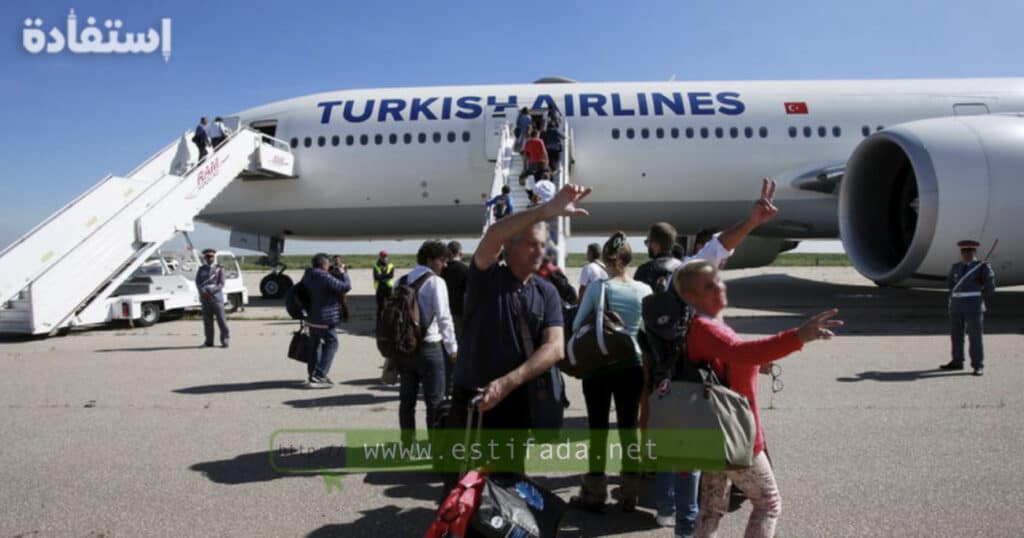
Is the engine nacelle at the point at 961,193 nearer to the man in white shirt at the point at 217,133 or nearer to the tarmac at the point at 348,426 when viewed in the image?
the tarmac at the point at 348,426

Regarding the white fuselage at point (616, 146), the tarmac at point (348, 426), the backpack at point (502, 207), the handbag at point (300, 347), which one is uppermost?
the white fuselage at point (616, 146)

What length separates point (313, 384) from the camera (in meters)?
6.91

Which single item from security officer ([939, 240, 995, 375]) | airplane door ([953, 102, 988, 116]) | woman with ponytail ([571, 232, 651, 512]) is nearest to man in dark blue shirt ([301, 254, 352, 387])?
woman with ponytail ([571, 232, 651, 512])

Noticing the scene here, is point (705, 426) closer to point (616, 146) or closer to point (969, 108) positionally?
point (616, 146)

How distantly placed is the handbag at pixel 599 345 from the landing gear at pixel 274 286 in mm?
13531

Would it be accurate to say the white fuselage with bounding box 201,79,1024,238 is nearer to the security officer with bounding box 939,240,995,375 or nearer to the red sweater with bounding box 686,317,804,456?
the security officer with bounding box 939,240,995,375

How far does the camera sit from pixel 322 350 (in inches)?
277

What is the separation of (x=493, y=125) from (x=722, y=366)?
11609 millimetres

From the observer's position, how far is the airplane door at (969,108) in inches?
541

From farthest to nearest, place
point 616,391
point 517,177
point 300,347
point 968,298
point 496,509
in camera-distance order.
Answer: point 517,177
point 968,298
point 300,347
point 616,391
point 496,509

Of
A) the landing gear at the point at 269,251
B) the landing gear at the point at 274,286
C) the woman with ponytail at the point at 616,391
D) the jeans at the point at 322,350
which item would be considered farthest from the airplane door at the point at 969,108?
the landing gear at the point at 274,286

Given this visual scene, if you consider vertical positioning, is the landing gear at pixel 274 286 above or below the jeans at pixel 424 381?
above

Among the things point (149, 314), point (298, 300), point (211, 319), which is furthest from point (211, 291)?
point (149, 314)

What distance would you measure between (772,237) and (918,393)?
962 centimetres
